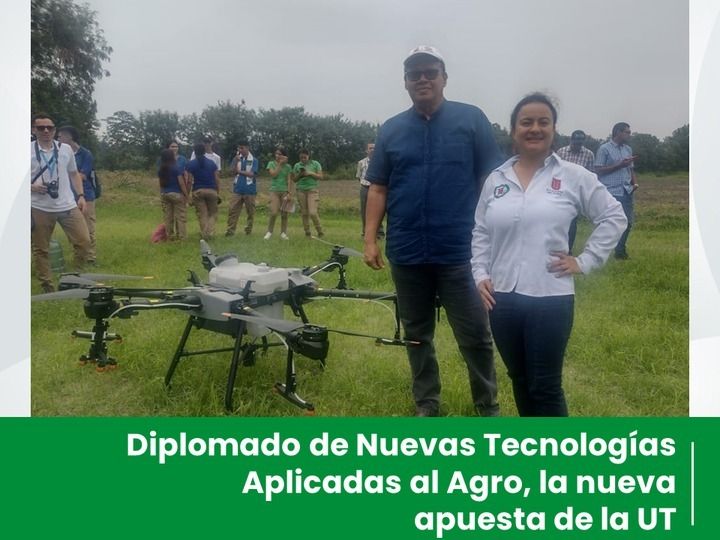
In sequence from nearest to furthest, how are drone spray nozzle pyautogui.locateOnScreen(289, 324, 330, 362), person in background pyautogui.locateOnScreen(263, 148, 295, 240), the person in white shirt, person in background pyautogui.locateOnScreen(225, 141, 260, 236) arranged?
the person in white shirt, drone spray nozzle pyautogui.locateOnScreen(289, 324, 330, 362), person in background pyautogui.locateOnScreen(225, 141, 260, 236), person in background pyautogui.locateOnScreen(263, 148, 295, 240)

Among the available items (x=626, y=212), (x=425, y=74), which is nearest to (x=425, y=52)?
(x=425, y=74)

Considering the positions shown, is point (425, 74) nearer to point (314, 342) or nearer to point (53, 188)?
point (314, 342)

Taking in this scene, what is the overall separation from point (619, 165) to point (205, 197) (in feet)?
10.5

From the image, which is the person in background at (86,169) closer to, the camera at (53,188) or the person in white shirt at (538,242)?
the camera at (53,188)

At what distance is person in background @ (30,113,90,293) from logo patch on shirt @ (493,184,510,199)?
80.8 inches

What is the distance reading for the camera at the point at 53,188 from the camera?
2.81 meters

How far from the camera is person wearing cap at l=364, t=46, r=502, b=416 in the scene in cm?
181

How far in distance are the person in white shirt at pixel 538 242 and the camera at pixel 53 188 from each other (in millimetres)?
2288

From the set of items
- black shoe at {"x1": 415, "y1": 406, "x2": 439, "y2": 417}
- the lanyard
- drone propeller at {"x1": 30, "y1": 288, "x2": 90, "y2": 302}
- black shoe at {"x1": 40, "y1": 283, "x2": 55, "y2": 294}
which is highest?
the lanyard

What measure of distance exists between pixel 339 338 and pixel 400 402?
0.68 m

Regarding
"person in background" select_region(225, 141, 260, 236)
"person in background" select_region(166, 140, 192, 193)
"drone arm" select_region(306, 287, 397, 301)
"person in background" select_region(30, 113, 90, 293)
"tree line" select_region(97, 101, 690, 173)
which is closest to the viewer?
"drone arm" select_region(306, 287, 397, 301)

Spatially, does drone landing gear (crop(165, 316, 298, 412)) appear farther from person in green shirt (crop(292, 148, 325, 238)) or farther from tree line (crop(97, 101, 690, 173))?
person in green shirt (crop(292, 148, 325, 238))

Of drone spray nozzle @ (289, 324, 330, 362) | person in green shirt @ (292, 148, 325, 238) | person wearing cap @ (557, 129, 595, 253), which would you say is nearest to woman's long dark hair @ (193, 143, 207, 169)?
person in green shirt @ (292, 148, 325, 238)

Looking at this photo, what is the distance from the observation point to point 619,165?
2414 millimetres
